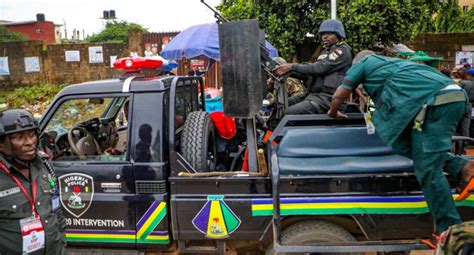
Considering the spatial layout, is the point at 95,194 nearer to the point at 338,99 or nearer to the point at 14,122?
the point at 14,122

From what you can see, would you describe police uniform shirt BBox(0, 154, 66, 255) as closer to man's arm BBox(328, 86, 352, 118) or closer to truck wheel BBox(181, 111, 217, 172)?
truck wheel BBox(181, 111, 217, 172)

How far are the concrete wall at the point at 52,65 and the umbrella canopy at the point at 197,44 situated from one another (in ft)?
22.2

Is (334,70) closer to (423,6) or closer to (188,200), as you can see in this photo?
(188,200)

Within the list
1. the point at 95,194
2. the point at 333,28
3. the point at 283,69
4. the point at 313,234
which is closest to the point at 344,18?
the point at 333,28

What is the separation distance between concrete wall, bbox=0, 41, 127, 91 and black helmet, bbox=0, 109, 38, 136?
1361cm

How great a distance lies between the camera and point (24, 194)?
7.59 feet

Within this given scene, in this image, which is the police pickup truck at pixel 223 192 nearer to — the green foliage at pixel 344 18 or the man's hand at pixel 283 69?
the man's hand at pixel 283 69

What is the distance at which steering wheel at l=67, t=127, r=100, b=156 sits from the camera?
3.54m

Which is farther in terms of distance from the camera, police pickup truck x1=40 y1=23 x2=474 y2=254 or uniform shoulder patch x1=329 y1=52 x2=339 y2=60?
uniform shoulder patch x1=329 y1=52 x2=339 y2=60

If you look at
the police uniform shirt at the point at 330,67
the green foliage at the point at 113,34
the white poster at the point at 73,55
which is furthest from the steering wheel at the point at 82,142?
the green foliage at the point at 113,34

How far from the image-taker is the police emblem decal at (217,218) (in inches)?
122

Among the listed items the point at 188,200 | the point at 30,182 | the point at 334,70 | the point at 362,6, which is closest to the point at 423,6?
the point at 362,6

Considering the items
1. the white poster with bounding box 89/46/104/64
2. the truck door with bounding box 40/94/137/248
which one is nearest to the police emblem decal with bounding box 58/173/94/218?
the truck door with bounding box 40/94/137/248

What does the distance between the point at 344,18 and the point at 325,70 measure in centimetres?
543
